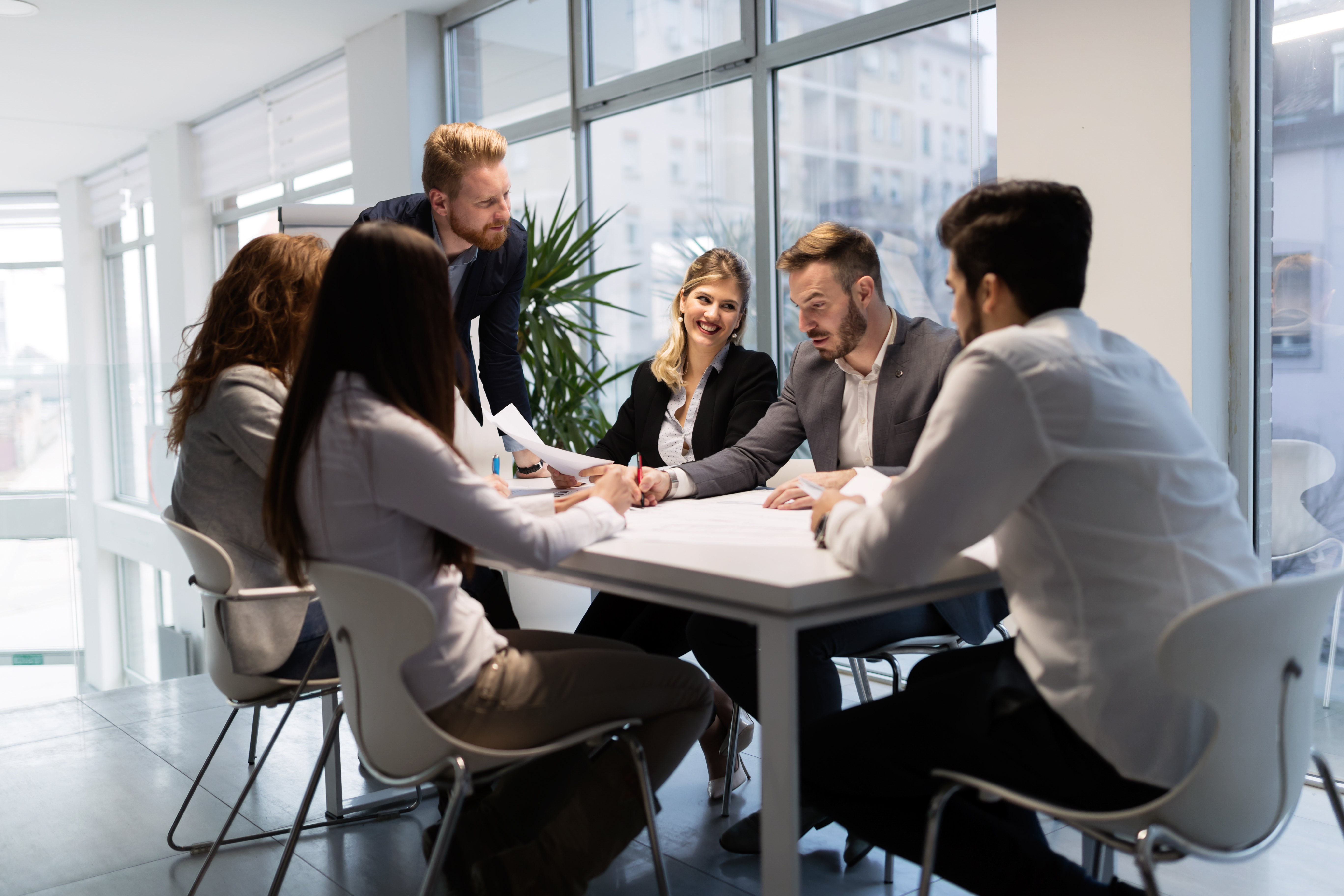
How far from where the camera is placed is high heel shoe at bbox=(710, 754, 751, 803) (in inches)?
106

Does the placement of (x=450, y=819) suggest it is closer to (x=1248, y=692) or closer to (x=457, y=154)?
(x=1248, y=692)

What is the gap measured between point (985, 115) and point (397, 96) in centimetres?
344

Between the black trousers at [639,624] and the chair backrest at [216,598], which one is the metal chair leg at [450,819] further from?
the black trousers at [639,624]

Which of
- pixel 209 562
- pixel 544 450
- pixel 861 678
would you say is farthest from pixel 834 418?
pixel 209 562

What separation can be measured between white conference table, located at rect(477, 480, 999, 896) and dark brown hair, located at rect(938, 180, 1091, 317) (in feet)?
1.27

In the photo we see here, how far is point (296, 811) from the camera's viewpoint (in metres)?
2.74

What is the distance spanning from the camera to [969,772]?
55.2 inches

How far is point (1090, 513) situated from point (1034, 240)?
1.24 feet

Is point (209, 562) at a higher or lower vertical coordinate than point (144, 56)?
lower

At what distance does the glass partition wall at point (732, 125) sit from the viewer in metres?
3.74

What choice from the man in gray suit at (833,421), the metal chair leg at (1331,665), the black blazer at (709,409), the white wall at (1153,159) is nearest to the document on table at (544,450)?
the man in gray suit at (833,421)

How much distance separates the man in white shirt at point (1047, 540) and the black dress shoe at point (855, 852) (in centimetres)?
82

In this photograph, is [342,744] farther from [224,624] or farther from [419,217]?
[419,217]

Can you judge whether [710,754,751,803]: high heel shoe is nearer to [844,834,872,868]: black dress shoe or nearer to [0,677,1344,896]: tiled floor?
[0,677,1344,896]: tiled floor
